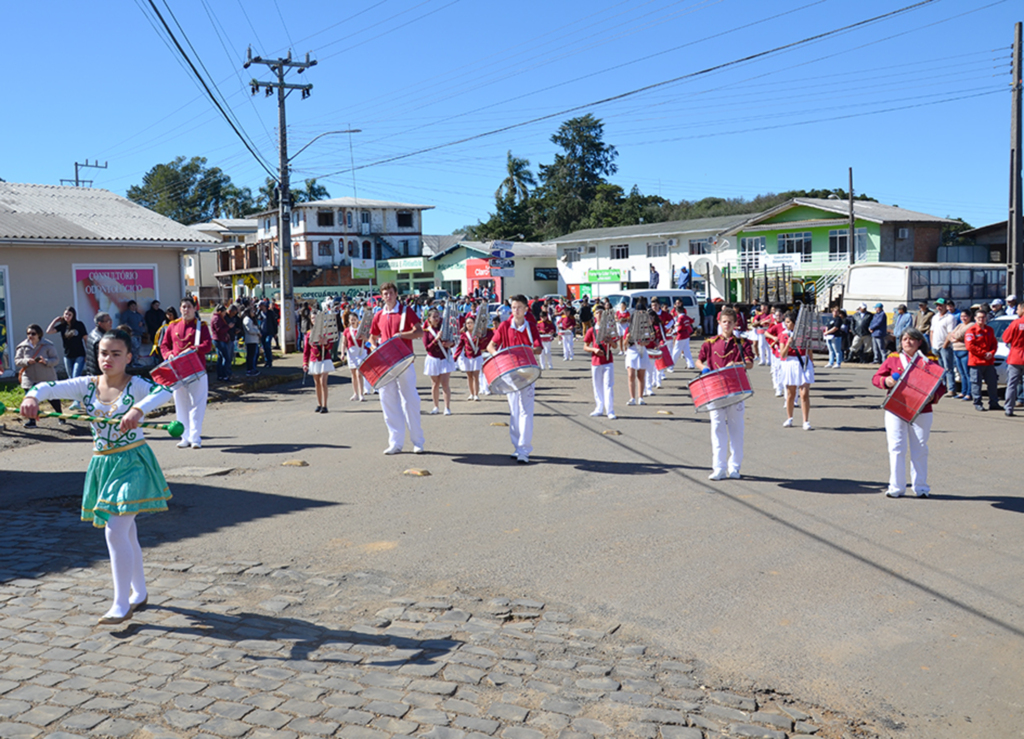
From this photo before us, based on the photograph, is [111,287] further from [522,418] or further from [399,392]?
[522,418]

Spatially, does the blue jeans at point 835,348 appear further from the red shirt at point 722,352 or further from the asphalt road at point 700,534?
the red shirt at point 722,352

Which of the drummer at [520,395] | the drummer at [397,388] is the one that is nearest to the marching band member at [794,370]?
the drummer at [520,395]

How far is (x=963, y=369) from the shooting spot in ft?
55.4

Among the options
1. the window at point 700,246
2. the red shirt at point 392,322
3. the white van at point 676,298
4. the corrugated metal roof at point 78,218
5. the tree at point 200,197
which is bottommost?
the red shirt at point 392,322

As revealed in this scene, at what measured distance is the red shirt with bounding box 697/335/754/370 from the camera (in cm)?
986

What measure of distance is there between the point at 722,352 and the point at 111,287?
655 inches

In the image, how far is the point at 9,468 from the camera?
11078mm

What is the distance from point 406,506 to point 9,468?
19.1 feet

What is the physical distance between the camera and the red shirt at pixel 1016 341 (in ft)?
47.8

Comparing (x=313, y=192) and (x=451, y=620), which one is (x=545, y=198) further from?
(x=451, y=620)

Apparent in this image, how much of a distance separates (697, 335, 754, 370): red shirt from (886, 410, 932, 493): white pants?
5.75 feet

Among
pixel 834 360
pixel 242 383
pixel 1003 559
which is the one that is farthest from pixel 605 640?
pixel 834 360

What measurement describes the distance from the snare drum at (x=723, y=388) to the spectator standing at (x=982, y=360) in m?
8.25

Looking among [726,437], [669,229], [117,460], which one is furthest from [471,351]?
[669,229]
